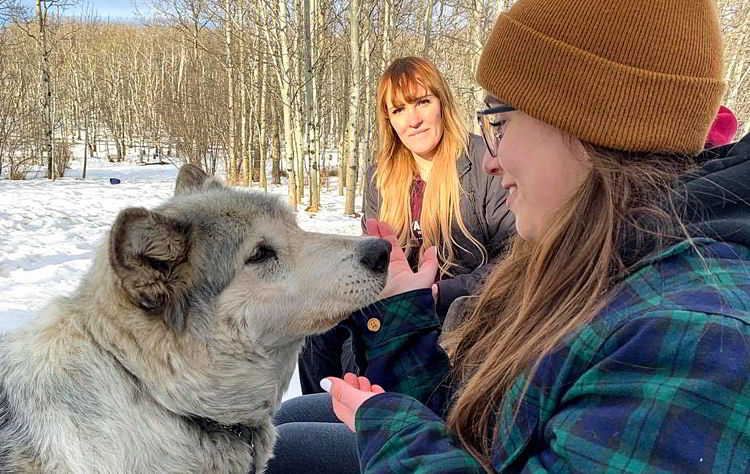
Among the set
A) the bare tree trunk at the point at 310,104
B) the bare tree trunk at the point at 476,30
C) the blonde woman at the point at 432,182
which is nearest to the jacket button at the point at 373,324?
the blonde woman at the point at 432,182

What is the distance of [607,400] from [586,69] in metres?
0.71

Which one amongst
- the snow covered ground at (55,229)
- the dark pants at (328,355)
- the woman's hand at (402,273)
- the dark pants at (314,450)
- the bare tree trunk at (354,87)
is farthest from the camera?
the bare tree trunk at (354,87)

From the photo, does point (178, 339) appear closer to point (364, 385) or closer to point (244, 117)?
point (364, 385)

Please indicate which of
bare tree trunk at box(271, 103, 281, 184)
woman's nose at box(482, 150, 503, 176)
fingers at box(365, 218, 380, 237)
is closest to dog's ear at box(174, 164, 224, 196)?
fingers at box(365, 218, 380, 237)

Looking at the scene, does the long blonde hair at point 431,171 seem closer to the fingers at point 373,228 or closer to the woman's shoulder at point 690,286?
the fingers at point 373,228

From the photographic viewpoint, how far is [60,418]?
1.55m

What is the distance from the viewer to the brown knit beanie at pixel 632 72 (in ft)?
3.53

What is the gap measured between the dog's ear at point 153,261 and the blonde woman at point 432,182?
1.38 metres

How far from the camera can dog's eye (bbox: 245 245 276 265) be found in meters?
2.00

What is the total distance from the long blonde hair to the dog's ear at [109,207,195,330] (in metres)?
1.70

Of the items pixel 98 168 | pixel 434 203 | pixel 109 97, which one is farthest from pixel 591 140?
pixel 109 97

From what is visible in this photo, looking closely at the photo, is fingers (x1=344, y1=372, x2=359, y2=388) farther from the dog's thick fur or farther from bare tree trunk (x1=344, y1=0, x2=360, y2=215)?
bare tree trunk (x1=344, y1=0, x2=360, y2=215)

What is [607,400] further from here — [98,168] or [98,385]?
[98,168]

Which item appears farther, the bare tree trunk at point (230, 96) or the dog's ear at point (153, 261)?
the bare tree trunk at point (230, 96)
